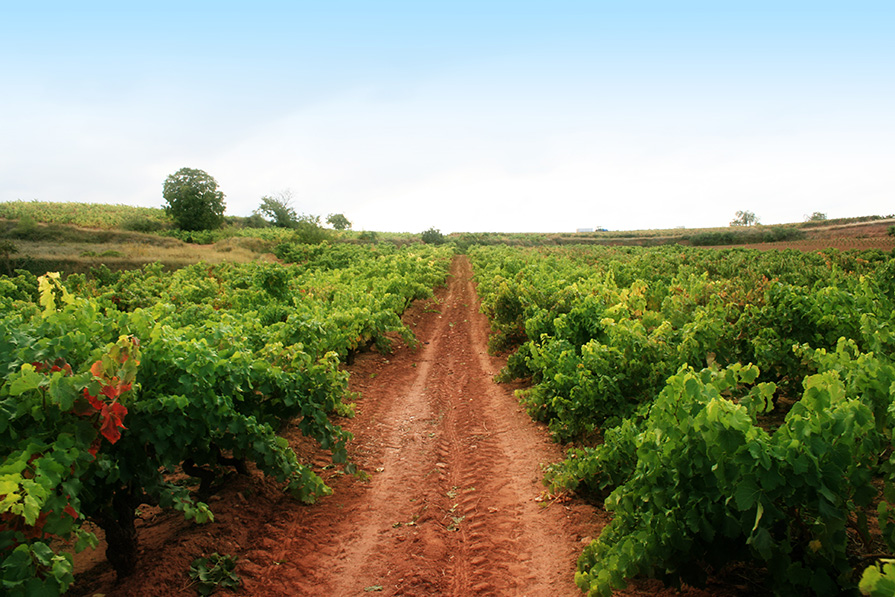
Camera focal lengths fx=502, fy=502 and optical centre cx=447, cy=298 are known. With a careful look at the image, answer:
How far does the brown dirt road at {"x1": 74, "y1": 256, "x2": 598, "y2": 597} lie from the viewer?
4234mm

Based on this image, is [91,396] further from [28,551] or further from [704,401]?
[704,401]

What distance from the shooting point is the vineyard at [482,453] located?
117 inches

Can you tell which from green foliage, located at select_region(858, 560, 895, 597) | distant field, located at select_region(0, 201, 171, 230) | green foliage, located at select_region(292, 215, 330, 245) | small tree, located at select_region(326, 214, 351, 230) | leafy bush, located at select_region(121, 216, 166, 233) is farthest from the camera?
small tree, located at select_region(326, 214, 351, 230)

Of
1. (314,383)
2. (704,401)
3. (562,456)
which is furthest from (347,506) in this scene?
(704,401)

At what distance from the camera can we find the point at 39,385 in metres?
3.26

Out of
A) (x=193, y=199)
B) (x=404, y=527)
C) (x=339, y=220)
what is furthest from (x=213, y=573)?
(x=339, y=220)

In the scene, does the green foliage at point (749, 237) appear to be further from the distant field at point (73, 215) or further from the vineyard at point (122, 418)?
the distant field at point (73, 215)

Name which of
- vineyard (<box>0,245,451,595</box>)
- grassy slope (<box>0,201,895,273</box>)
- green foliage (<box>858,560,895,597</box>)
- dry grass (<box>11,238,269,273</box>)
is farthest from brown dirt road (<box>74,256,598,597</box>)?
grassy slope (<box>0,201,895,273</box>)

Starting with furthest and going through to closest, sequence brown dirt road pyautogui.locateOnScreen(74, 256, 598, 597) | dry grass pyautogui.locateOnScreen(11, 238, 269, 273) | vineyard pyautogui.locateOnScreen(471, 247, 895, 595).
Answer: dry grass pyautogui.locateOnScreen(11, 238, 269, 273) < brown dirt road pyautogui.locateOnScreen(74, 256, 598, 597) < vineyard pyautogui.locateOnScreen(471, 247, 895, 595)

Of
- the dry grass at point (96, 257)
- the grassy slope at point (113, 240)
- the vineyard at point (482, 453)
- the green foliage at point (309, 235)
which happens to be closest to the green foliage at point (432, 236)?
the grassy slope at point (113, 240)

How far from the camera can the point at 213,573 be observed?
4.20 m

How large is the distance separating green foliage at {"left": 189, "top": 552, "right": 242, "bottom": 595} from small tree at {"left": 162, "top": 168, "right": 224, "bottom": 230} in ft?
190

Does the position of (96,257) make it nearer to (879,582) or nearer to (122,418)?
(122,418)

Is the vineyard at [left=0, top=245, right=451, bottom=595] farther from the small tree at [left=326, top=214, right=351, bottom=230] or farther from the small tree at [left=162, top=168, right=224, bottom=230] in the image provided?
the small tree at [left=326, top=214, right=351, bottom=230]
